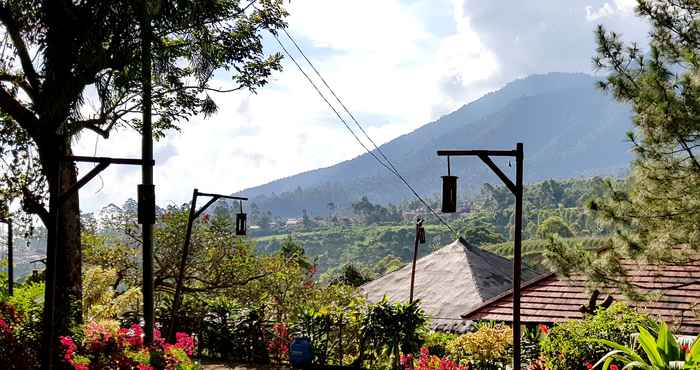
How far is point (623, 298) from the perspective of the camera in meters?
12.1

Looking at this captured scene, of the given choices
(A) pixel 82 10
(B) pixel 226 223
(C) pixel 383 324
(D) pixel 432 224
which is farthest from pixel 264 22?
(D) pixel 432 224

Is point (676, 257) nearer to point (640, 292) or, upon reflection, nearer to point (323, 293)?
point (640, 292)

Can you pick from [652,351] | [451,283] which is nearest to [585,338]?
[652,351]

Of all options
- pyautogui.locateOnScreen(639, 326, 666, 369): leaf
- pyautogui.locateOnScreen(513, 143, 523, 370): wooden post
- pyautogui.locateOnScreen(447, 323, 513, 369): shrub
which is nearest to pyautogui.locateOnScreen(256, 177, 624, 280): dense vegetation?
pyautogui.locateOnScreen(447, 323, 513, 369): shrub

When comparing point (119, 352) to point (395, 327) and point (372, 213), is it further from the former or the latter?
point (372, 213)

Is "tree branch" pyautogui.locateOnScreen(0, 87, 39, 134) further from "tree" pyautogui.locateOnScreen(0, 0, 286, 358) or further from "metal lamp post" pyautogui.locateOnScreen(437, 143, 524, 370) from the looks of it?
"metal lamp post" pyautogui.locateOnScreen(437, 143, 524, 370)

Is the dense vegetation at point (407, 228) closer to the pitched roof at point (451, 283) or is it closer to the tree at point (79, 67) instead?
the pitched roof at point (451, 283)

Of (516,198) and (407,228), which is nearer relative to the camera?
(516,198)

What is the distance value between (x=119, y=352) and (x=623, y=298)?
8247mm

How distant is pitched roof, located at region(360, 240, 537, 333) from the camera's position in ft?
62.7

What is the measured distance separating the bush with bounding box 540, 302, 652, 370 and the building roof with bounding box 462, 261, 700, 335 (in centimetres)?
194

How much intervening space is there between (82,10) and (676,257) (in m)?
9.54

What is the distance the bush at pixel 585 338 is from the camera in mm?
9438

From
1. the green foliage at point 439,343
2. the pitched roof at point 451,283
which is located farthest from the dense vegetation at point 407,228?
the green foliage at point 439,343
